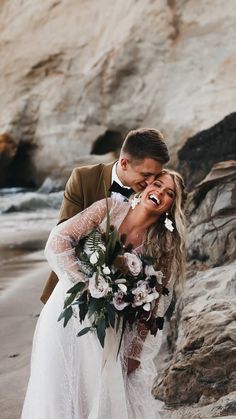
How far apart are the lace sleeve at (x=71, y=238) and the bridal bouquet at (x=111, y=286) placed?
4cm

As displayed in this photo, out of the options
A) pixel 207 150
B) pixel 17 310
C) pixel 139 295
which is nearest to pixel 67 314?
pixel 139 295

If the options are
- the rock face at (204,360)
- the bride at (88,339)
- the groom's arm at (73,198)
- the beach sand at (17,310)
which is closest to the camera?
the bride at (88,339)

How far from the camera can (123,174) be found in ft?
10.5

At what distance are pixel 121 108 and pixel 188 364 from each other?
17.4m

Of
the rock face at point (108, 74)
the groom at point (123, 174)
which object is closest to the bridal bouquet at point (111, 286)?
the groom at point (123, 174)

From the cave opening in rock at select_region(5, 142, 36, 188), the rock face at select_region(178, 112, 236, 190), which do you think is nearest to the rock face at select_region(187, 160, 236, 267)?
the rock face at select_region(178, 112, 236, 190)

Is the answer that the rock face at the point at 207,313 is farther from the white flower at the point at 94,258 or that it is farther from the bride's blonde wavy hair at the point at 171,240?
the white flower at the point at 94,258

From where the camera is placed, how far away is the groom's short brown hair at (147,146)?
3.05m

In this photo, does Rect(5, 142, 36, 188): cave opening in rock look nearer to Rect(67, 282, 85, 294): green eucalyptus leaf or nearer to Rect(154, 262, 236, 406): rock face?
Rect(154, 262, 236, 406): rock face

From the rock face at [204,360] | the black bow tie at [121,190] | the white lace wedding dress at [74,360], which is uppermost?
the black bow tie at [121,190]

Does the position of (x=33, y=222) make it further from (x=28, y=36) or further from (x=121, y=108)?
(x=28, y=36)

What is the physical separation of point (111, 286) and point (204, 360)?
120 cm

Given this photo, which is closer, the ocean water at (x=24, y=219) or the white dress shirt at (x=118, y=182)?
the white dress shirt at (x=118, y=182)

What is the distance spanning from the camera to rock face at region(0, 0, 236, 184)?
19.9m
